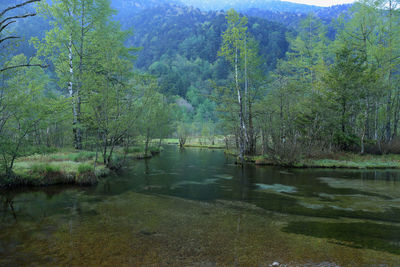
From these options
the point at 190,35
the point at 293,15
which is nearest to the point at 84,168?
the point at 190,35

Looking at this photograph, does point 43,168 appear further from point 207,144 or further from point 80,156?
point 207,144

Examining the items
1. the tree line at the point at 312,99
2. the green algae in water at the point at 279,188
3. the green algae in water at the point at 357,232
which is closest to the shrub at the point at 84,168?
the green algae in water at the point at 279,188

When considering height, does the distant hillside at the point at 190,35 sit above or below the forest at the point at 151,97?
above

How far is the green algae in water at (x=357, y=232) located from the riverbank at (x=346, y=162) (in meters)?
12.9

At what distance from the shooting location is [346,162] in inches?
779

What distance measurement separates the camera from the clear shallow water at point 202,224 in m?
5.21

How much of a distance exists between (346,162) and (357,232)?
15.3m

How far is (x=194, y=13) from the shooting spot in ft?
542

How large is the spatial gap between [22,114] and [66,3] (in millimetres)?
10952

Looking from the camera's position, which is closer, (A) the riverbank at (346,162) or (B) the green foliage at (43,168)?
(B) the green foliage at (43,168)

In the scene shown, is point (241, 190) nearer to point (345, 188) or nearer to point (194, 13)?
point (345, 188)

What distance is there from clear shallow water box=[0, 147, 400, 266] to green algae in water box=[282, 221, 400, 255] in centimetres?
3

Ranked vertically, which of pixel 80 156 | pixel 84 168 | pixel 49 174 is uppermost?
pixel 80 156

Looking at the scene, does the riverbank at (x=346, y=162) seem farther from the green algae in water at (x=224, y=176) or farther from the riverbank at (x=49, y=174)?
the riverbank at (x=49, y=174)
